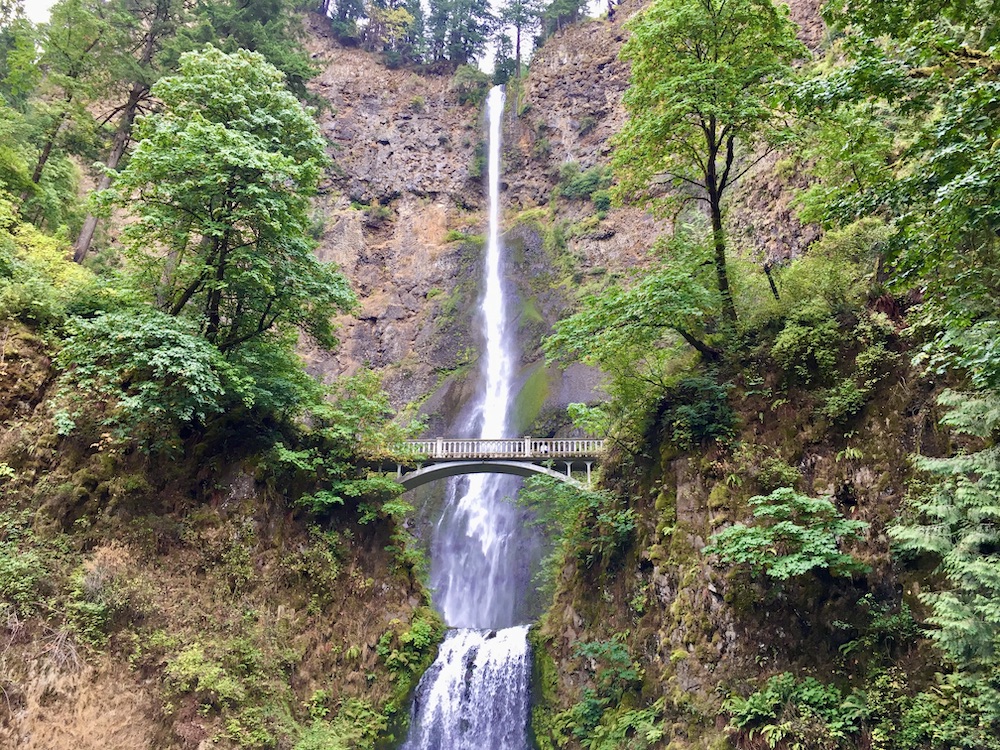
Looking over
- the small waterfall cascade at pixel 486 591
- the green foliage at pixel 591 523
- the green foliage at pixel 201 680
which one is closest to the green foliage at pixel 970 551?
the green foliage at pixel 591 523

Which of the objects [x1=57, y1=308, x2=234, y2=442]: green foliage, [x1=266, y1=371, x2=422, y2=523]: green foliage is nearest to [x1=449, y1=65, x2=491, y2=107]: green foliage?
[x1=266, y1=371, x2=422, y2=523]: green foliage

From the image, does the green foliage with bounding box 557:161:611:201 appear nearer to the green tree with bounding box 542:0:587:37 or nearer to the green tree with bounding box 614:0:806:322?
the green tree with bounding box 542:0:587:37

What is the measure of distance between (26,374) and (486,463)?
40.8 feet

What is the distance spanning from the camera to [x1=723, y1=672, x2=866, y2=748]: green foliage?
651 centimetres

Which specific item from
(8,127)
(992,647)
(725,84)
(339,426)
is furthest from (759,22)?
(8,127)

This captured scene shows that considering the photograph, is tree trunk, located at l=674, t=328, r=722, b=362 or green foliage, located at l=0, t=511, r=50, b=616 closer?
green foliage, located at l=0, t=511, r=50, b=616

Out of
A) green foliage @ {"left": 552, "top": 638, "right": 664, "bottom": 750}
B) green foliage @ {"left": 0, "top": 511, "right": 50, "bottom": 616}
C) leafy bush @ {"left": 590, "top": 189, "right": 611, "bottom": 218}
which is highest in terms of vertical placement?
leafy bush @ {"left": 590, "top": 189, "right": 611, "bottom": 218}

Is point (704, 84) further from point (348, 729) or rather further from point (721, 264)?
point (348, 729)

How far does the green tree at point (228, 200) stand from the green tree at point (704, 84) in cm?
686

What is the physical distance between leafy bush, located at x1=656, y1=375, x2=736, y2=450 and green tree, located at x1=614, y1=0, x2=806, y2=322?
4.72 feet

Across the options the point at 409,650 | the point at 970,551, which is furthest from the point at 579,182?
the point at 970,551

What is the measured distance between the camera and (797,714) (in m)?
6.98

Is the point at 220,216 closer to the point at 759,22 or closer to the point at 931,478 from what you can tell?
the point at 759,22

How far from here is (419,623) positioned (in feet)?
47.2
